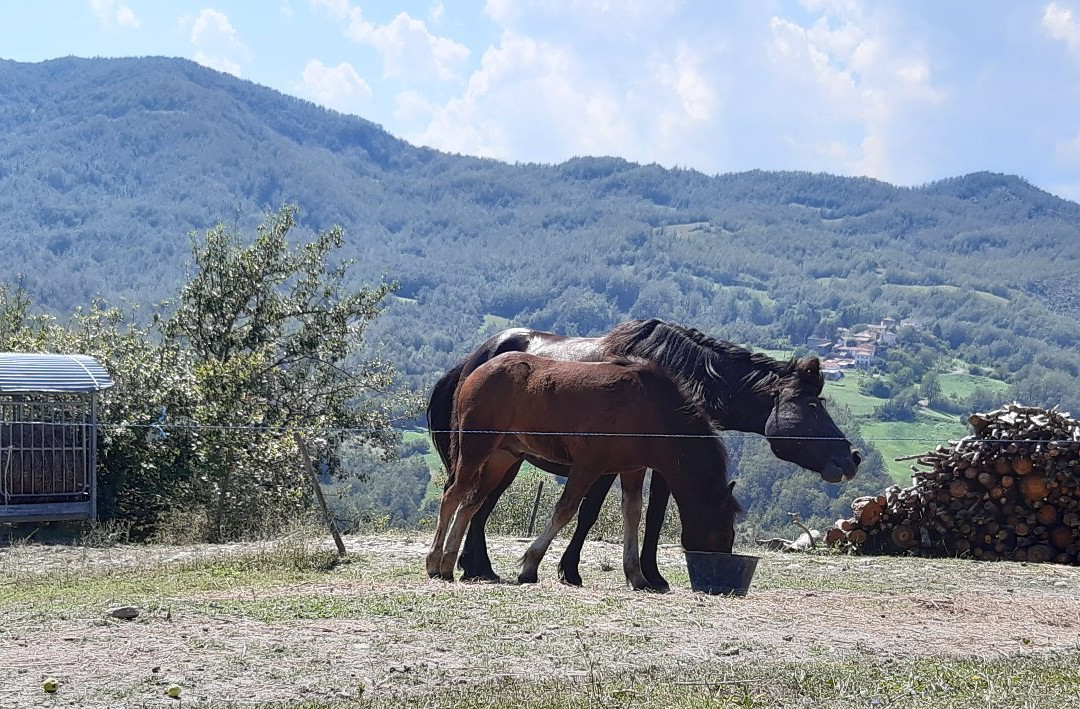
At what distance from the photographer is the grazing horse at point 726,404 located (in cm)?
1214

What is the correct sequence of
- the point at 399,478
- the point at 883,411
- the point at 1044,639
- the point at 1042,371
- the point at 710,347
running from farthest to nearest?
the point at 1042,371, the point at 883,411, the point at 399,478, the point at 710,347, the point at 1044,639

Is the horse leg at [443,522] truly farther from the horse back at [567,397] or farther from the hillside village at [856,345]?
the hillside village at [856,345]

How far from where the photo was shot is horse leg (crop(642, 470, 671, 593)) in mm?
12383

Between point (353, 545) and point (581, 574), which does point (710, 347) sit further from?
point (353, 545)

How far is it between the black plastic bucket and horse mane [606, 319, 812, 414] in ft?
5.18

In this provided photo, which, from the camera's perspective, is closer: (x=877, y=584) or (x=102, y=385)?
(x=877, y=584)

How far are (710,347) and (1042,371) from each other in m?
160

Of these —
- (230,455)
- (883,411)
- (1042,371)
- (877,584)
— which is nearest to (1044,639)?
(877,584)

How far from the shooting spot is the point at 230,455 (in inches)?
818

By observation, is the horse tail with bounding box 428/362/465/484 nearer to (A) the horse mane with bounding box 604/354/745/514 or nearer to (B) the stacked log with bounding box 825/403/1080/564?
(A) the horse mane with bounding box 604/354/745/514

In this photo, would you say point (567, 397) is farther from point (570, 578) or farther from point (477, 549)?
point (477, 549)

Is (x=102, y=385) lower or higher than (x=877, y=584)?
higher

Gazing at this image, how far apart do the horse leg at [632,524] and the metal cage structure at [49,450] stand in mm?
10082

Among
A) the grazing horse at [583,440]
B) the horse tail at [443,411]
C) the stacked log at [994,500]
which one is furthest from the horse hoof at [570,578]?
the stacked log at [994,500]
